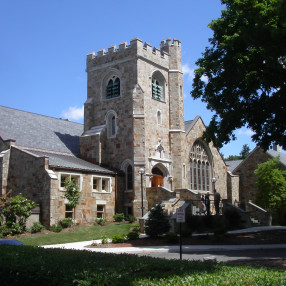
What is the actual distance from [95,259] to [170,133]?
91.7 ft

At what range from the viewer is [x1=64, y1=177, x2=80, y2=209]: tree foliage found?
2748 cm

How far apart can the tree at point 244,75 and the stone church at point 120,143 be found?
943cm

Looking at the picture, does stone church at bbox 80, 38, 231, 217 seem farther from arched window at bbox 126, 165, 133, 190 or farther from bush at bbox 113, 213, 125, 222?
bush at bbox 113, 213, 125, 222

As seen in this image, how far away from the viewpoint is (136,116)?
3291cm

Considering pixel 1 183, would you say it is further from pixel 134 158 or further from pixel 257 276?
pixel 257 276

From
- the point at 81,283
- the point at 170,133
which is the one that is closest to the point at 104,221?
the point at 170,133

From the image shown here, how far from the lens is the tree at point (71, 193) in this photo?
2748cm

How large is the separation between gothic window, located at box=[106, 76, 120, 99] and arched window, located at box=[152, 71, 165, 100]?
3208 mm

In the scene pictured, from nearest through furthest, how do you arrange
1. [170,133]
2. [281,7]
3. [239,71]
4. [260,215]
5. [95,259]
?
[95,259] < [281,7] < [239,71] < [260,215] < [170,133]

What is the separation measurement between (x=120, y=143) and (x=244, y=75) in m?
15.6

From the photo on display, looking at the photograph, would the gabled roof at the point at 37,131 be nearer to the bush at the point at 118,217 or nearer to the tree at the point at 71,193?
the tree at the point at 71,193

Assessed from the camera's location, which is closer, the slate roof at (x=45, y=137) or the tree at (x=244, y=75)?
the tree at (x=244, y=75)

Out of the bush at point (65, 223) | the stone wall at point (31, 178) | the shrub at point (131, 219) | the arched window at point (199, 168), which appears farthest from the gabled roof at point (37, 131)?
the arched window at point (199, 168)

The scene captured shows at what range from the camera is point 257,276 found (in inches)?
264
